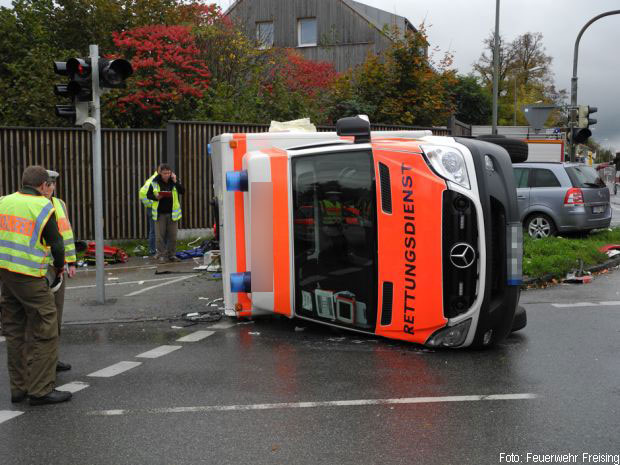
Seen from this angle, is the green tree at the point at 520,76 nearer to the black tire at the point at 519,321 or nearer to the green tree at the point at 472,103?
the green tree at the point at 472,103

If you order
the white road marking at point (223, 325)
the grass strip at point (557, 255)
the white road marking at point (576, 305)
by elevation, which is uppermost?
the grass strip at point (557, 255)

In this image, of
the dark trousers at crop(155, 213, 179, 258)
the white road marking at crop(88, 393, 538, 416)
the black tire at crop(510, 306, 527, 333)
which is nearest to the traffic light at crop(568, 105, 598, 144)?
the dark trousers at crop(155, 213, 179, 258)

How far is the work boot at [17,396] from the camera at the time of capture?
562cm

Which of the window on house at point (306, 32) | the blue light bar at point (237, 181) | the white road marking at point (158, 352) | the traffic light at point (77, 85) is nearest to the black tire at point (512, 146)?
the blue light bar at point (237, 181)

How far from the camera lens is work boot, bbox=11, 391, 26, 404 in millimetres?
5621

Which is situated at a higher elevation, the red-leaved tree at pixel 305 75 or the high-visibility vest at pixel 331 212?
the red-leaved tree at pixel 305 75

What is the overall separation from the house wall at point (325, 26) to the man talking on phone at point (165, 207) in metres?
23.2

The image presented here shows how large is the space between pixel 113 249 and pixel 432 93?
35.5 ft

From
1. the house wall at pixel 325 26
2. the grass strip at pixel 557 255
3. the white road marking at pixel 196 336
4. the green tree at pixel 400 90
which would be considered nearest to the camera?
the white road marking at pixel 196 336

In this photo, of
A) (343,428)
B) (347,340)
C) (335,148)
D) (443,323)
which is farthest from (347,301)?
(343,428)

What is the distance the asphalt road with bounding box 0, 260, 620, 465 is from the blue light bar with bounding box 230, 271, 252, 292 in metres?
0.48

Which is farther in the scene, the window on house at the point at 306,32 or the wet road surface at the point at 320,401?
the window on house at the point at 306,32

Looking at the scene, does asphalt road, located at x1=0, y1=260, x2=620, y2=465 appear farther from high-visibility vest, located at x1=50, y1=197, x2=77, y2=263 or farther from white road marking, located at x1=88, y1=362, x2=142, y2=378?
high-visibility vest, located at x1=50, y1=197, x2=77, y2=263

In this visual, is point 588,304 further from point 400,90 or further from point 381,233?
point 400,90
